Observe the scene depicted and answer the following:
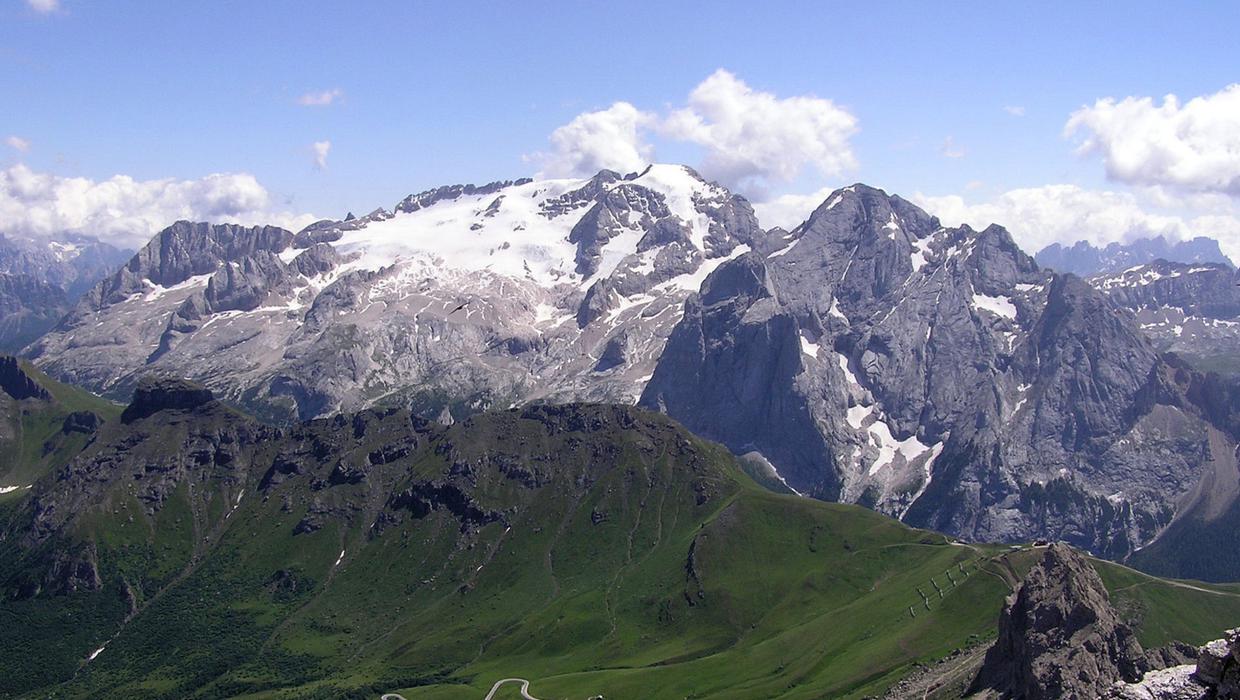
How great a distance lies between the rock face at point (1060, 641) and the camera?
163 meters

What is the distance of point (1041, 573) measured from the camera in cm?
18862

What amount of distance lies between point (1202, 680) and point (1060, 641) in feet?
487

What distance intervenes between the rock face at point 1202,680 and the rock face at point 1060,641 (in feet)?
415

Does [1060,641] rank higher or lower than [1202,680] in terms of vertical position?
lower

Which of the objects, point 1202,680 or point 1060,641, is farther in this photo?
point 1060,641

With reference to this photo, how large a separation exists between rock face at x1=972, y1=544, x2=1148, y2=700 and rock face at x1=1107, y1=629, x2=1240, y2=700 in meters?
126

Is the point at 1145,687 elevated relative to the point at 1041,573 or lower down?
elevated

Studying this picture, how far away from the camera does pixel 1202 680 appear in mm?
37469

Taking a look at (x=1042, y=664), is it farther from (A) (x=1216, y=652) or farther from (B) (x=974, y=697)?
(A) (x=1216, y=652)

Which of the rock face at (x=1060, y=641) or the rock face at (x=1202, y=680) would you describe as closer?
the rock face at (x=1202, y=680)

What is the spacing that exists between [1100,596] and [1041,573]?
10238mm

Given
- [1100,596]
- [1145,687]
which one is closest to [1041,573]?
[1100,596]

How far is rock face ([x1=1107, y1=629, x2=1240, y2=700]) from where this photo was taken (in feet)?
116

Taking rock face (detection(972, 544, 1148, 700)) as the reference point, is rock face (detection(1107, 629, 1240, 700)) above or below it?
above
